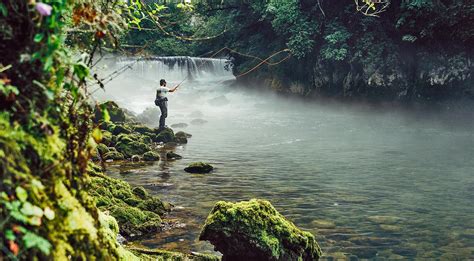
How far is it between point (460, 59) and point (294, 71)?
430 inches

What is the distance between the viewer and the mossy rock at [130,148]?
16567 mm

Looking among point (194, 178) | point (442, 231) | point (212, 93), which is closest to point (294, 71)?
point (212, 93)

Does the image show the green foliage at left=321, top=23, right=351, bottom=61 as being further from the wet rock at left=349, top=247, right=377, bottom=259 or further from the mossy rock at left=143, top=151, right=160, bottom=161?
the wet rock at left=349, top=247, right=377, bottom=259

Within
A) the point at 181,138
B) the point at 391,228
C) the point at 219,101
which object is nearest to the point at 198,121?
the point at 219,101

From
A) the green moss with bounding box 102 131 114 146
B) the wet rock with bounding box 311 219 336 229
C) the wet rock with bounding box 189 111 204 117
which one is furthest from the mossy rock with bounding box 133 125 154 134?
the wet rock with bounding box 311 219 336 229

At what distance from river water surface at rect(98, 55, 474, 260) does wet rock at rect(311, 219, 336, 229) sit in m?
0.02

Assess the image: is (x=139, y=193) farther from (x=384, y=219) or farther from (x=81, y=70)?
(x=81, y=70)

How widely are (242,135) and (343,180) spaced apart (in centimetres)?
1110

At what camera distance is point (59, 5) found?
86.2 inches

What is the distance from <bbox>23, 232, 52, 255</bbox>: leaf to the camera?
1.96 metres

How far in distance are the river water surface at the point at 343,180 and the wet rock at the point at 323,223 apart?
0.06ft

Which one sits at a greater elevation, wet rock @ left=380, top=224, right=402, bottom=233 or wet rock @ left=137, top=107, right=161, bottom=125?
wet rock @ left=380, top=224, right=402, bottom=233

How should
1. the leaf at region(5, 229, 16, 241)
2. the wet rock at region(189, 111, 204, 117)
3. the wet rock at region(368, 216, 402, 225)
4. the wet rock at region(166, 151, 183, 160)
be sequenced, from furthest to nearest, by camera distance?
the wet rock at region(189, 111, 204, 117)
the wet rock at region(166, 151, 183, 160)
the wet rock at region(368, 216, 402, 225)
the leaf at region(5, 229, 16, 241)

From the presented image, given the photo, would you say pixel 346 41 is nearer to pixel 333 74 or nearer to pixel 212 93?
pixel 333 74
